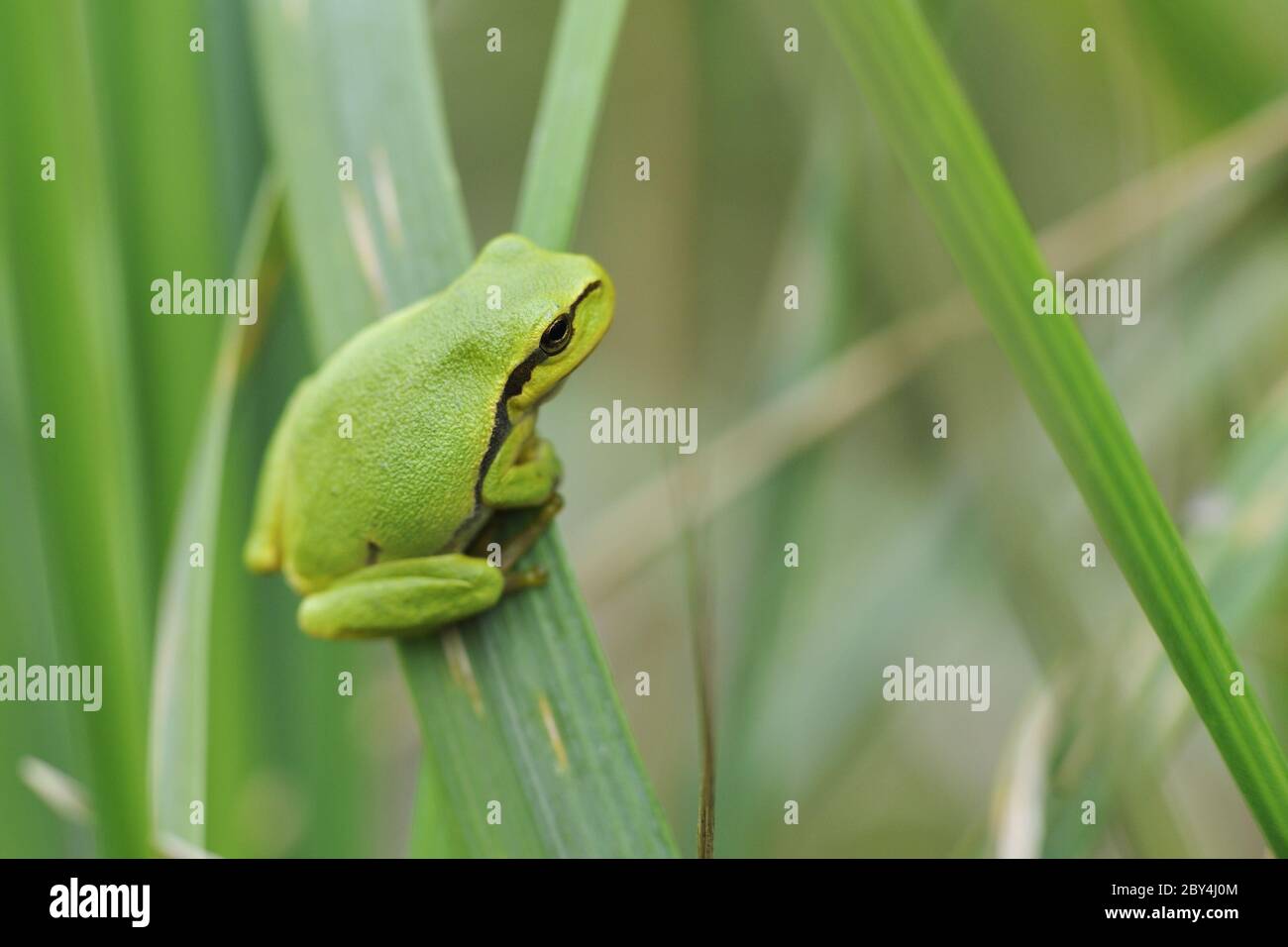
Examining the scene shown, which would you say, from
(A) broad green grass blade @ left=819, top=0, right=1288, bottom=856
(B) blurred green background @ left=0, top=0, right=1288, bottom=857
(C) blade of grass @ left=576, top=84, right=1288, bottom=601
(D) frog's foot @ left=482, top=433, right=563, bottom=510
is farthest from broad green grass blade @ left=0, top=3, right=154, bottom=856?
(A) broad green grass blade @ left=819, top=0, right=1288, bottom=856

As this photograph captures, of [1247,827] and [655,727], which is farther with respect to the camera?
[655,727]

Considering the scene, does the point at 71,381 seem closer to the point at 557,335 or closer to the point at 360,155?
the point at 360,155

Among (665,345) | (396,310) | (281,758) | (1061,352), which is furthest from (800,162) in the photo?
(281,758)

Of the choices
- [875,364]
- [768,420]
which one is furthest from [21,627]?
[875,364]

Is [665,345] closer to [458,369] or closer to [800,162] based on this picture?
[800,162]

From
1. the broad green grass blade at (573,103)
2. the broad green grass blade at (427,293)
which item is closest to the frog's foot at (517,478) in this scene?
the broad green grass blade at (427,293)

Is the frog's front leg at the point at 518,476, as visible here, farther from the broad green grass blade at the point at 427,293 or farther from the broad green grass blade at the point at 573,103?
the broad green grass blade at the point at 573,103
